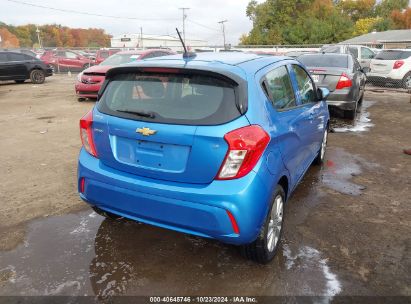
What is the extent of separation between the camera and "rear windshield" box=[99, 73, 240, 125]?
273 cm

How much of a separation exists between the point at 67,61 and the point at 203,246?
24.8m

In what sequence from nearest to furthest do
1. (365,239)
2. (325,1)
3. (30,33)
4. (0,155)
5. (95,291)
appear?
(95,291), (365,239), (0,155), (325,1), (30,33)

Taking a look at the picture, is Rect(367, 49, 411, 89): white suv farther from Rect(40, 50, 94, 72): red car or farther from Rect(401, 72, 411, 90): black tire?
Rect(40, 50, 94, 72): red car

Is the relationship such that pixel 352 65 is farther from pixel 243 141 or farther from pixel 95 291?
pixel 95 291

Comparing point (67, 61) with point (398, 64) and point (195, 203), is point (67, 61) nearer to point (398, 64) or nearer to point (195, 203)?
point (398, 64)

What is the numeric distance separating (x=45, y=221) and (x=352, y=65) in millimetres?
7715

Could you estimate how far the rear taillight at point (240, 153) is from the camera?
8.56 ft

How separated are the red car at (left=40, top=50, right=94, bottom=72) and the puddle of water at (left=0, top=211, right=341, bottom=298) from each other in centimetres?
2347

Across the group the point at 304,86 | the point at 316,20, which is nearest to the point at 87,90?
the point at 304,86

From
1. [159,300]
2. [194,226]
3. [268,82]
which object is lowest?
[159,300]

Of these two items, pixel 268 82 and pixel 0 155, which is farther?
pixel 0 155

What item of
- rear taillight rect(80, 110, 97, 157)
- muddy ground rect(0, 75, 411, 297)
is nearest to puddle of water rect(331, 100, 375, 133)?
muddy ground rect(0, 75, 411, 297)

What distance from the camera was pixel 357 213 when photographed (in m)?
4.15

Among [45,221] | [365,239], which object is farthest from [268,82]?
[45,221]
